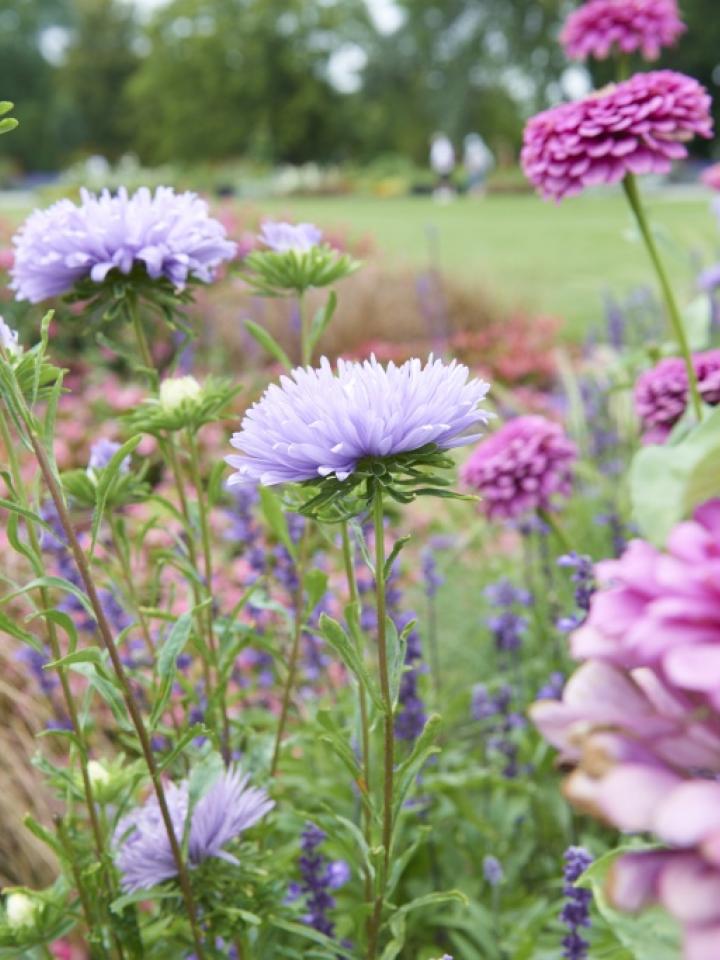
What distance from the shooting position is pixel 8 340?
0.77 m

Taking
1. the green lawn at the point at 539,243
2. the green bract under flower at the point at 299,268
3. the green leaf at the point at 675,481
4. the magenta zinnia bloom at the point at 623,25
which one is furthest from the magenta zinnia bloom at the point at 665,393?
the green leaf at the point at 675,481

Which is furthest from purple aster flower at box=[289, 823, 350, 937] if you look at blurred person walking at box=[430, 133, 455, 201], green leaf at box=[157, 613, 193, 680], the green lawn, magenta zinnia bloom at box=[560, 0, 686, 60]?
blurred person walking at box=[430, 133, 455, 201]

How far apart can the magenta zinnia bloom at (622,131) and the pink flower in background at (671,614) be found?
33.3 inches

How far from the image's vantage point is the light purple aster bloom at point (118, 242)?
93 centimetres

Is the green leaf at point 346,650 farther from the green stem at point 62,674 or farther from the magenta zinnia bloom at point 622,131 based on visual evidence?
the magenta zinnia bloom at point 622,131

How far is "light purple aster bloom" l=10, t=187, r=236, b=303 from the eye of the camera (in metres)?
0.93

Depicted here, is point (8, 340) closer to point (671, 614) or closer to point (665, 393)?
point (671, 614)

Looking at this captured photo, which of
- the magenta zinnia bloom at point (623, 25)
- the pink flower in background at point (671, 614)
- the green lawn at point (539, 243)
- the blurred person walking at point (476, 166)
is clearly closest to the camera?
the pink flower in background at point (671, 614)

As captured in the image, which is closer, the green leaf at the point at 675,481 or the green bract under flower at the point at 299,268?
the green leaf at the point at 675,481

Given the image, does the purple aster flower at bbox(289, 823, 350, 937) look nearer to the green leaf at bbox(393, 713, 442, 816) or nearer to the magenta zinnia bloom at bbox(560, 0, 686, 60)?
the green leaf at bbox(393, 713, 442, 816)

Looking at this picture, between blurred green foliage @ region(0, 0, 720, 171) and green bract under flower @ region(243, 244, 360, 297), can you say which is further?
blurred green foliage @ region(0, 0, 720, 171)

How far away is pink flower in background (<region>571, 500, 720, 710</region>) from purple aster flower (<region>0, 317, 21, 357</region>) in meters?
0.51

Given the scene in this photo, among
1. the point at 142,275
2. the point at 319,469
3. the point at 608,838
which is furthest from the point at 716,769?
the point at 608,838

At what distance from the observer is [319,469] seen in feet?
2.00
